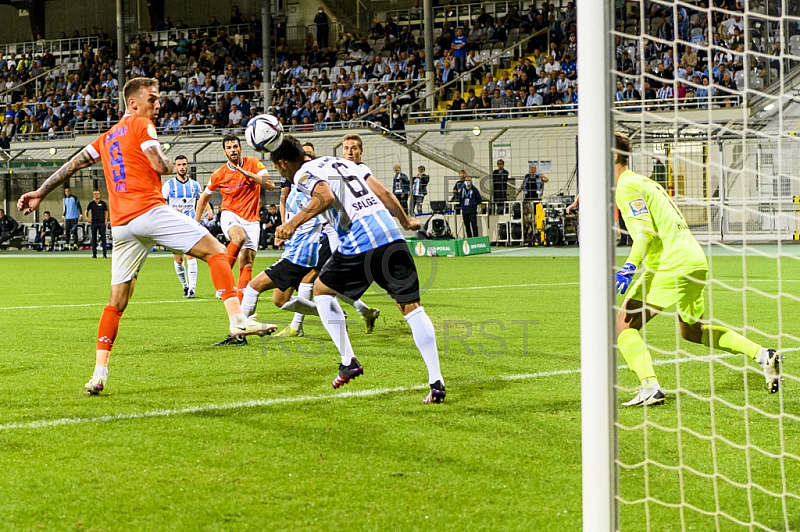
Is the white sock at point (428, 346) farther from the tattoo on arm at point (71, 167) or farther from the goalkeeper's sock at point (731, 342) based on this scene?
the tattoo on arm at point (71, 167)

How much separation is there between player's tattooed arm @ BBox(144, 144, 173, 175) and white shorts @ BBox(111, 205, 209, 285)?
36cm

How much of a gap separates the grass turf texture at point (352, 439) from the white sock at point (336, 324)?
26 centimetres

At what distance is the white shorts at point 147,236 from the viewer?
6820 millimetres

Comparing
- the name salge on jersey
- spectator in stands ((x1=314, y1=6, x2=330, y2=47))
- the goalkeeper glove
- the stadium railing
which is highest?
the stadium railing

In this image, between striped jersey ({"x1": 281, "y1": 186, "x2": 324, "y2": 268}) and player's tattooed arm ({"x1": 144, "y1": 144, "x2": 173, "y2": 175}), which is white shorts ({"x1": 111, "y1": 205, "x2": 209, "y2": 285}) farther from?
striped jersey ({"x1": 281, "y1": 186, "x2": 324, "y2": 268})

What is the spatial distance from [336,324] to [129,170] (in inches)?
71.8

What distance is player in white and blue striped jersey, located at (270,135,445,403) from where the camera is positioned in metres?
6.29

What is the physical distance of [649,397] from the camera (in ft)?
19.7

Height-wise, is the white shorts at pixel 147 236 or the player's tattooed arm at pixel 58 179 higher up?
the player's tattooed arm at pixel 58 179

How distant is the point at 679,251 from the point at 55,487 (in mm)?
4045

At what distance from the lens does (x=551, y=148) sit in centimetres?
2639

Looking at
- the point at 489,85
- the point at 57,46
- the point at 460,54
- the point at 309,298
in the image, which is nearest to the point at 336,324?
the point at 309,298

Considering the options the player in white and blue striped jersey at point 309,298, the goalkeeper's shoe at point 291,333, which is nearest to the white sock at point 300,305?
the player in white and blue striped jersey at point 309,298

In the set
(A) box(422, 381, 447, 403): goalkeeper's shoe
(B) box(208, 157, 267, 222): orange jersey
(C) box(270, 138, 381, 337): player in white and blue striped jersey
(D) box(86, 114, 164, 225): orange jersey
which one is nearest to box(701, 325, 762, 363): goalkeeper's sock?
(A) box(422, 381, 447, 403): goalkeeper's shoe
